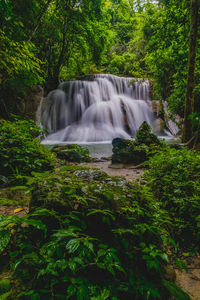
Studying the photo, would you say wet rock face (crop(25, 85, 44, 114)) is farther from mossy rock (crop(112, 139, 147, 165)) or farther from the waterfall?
mossy rock (crop(112, 139, 147, 165))

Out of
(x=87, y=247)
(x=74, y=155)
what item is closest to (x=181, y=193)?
(x=87, y=247)

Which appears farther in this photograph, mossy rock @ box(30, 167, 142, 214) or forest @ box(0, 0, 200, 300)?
mossy rock @ box(30, 167, 142, 214)

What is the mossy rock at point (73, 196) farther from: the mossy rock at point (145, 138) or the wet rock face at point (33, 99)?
the wet rock face at point (33, 99)

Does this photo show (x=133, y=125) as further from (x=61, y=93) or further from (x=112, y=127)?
(x=61, y=93)

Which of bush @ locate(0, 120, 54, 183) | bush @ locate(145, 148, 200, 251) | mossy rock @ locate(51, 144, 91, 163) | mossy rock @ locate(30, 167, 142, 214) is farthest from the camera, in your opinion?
mossy rock @ locate(51, 144, 91, 163)

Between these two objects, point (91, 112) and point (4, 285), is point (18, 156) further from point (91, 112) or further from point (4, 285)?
point (91, 112)

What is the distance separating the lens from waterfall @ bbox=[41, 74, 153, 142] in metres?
12.4

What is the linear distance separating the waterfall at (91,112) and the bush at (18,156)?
8559 millimetres

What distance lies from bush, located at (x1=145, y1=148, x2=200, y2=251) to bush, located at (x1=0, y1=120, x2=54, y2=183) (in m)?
2.01

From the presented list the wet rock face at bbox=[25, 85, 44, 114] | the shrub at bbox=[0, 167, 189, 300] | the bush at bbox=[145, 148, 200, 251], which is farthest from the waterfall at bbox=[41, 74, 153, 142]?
the shrub at bbox=[0, 167, 189, 300]

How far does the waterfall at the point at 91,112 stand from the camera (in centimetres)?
1244

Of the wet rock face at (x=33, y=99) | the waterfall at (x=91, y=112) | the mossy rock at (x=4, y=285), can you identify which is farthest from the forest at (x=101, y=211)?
the waterfall at (x=91, y=112)

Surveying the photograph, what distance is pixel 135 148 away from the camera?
5.18 meters

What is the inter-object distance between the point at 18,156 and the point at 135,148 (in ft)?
11.5
